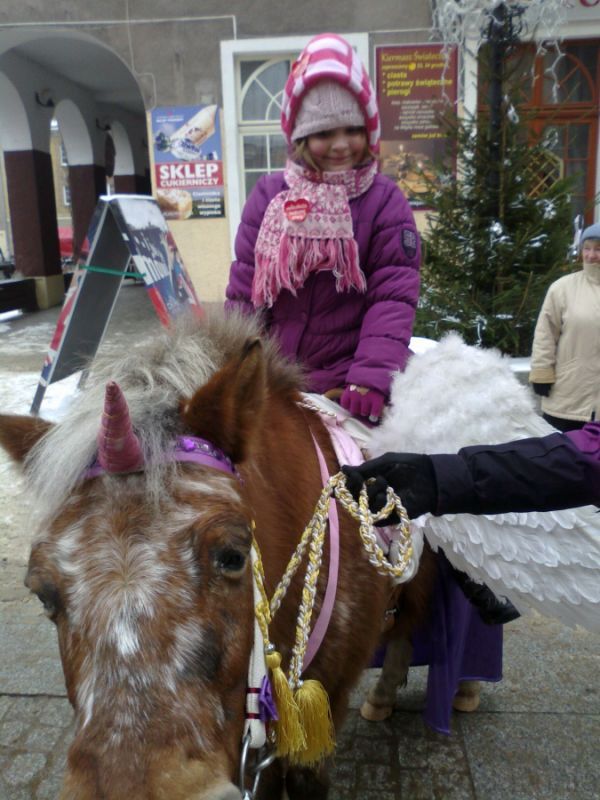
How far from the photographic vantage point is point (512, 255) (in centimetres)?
598

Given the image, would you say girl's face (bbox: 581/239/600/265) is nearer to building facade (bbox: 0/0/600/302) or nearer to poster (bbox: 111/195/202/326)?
poster (bbox: 111/195/202/326)

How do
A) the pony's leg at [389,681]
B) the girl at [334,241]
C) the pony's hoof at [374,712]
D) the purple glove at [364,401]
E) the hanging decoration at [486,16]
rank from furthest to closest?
the hanging decoration at [486,16], the pony's hoof at [374,712], the pony's leg at [389,681], the girl at [334,241], the purple glove at [364,401]

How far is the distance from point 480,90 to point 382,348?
702 cm

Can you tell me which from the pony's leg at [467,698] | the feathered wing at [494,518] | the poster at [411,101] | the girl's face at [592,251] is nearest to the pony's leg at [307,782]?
the feathered wing at [494,518]

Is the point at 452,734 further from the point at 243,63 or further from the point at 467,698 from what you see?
the point at 243,63

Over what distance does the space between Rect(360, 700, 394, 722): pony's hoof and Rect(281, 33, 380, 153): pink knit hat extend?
7.43 feet

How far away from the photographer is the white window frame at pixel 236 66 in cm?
869

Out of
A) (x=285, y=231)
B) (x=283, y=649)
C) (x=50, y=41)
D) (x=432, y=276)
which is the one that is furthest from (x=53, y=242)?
(x=283, y=649)

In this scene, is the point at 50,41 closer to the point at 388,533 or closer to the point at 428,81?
the point at 428,81

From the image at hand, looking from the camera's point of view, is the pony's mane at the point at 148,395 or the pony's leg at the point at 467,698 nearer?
the pony's mane at the point at 148,395

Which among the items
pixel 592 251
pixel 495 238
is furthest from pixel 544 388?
pixel 495 238

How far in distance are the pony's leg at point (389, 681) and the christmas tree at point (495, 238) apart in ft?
11.7

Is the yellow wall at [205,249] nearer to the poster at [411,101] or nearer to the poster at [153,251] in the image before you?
the poster at [411,101]

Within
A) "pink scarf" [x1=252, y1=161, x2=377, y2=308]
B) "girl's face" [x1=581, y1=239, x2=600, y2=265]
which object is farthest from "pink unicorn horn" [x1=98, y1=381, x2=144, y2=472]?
"girl's face" [x1=581, y1=239, x2=600, y2=265]
